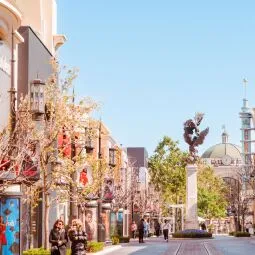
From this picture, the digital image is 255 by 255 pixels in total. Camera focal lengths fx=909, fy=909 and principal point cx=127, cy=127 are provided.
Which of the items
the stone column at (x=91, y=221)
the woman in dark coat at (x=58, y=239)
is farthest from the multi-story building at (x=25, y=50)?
the stone column at (x=91, y=221)

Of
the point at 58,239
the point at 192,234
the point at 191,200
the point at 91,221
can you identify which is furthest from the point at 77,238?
the point at 191,200

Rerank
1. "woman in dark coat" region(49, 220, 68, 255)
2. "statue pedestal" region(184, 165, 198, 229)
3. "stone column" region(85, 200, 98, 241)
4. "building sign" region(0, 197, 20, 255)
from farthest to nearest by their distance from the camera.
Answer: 1. "statue pedestal" region(184, 165, 198, 229)
2. "stone column" region(85, 200, 98, 241)
3. "building sign" region(0, 197, 20, 255)
4. "woman in dark coat" region(49, 220, 68, 255)

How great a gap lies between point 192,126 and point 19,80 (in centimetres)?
4099

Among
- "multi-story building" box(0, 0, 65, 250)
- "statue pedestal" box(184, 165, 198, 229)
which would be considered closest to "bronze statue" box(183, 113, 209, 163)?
"statue pedestal" box(184, 165, 198, 229)

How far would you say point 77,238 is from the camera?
82.6 feet

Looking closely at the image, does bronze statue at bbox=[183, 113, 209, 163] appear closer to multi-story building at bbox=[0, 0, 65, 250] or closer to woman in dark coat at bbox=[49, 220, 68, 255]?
multi-story building at bbox=[0, 0, 65, 250]

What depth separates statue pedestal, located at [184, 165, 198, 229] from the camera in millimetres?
80312

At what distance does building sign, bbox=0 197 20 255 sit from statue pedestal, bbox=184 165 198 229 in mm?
50869

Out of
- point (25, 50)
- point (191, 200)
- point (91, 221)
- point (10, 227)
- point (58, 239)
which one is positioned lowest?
point (58, 239)

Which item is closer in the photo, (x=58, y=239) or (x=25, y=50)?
(x=58, y=239)

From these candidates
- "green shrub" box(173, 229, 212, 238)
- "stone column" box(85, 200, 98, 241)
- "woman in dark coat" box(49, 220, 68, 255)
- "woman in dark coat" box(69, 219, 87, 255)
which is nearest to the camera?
"woman in dark coat" box(69, 219, 87, 255)

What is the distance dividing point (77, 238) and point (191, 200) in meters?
56.3

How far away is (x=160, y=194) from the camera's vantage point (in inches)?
4717

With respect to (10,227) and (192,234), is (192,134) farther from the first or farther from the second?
(10,227)
